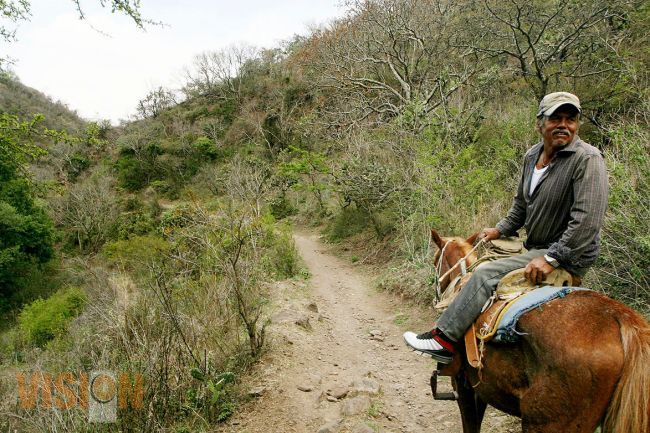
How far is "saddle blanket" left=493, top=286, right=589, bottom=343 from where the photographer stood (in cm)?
227

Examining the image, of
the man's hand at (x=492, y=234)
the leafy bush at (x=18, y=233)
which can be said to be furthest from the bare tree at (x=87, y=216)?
the man's hand at (x=492, y=234)

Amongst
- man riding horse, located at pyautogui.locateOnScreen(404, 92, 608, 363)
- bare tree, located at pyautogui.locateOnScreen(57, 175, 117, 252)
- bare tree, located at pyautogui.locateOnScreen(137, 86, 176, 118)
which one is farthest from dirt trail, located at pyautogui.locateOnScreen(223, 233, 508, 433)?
bare tree, located at pyautogui.locateOnScreen(137, 86, 176, 118)

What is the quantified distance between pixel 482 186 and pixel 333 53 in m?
10.5

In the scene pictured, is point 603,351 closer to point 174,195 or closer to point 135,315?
point 135,315

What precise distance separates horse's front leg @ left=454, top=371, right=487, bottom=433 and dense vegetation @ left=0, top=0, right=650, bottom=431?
251 cm

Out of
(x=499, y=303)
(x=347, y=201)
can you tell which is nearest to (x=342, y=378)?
(x=499, y=303)

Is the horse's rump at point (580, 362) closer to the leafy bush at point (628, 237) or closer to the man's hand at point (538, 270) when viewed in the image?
the man's hand at point (538, 270)

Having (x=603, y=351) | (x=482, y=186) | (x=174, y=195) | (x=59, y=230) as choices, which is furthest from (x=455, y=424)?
(x=174, y=195)

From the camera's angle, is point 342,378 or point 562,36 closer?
point 342,378

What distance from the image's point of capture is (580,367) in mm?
1963

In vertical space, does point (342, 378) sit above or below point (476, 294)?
below

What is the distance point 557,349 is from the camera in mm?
2066

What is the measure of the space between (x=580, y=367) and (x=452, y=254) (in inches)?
67.2

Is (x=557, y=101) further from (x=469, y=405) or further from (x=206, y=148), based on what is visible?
(x=206, y=148)
